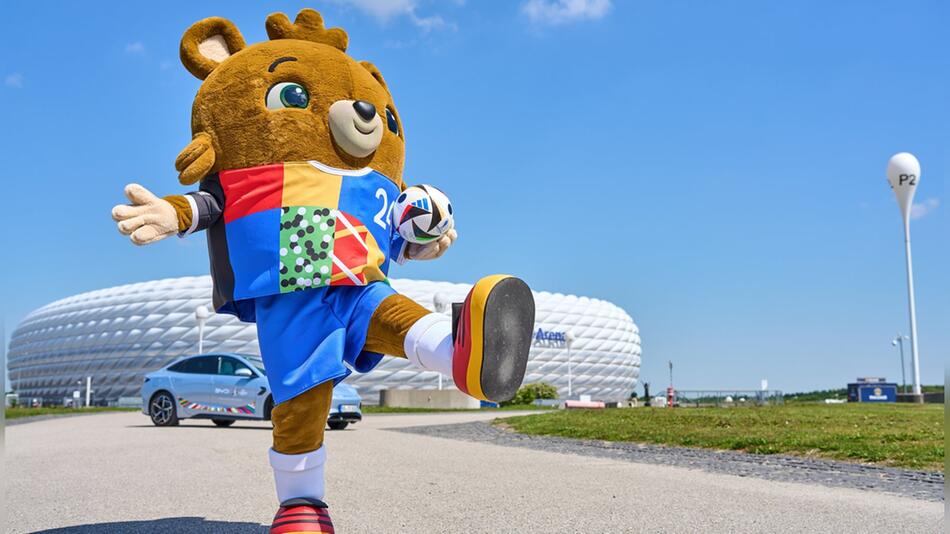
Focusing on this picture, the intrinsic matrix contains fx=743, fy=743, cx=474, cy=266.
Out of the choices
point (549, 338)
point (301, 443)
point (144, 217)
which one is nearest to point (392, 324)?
point (301, 443)

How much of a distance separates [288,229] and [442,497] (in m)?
2.43

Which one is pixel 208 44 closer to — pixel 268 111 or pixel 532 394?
pixel 268 111

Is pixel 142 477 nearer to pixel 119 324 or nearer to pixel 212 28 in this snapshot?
pixel 212 28

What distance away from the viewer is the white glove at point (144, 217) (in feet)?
9.89

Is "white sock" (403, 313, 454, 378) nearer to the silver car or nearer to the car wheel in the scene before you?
the silver car

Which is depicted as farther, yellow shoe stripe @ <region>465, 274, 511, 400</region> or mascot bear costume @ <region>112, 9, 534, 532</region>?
mascot bear costume @ <region>112, 9, 534, 532</region>

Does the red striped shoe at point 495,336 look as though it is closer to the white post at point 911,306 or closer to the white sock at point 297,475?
the white sock at point 297,475

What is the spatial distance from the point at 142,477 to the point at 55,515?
1.70 meters

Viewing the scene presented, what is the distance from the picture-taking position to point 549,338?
5553 cm

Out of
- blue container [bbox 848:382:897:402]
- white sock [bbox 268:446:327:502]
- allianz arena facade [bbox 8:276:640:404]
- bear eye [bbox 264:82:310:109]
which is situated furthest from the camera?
allianz arena facade [bbox 8:276:640:404]

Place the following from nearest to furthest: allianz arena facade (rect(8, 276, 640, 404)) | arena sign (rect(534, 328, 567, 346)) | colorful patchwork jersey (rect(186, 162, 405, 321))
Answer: colorful patchwork jersey (rect(186, 162, 405, 321)) → allianz arena facade (rect(8, 276, 640, 404)) → arena sign (rect(534, 328, 567, 346))

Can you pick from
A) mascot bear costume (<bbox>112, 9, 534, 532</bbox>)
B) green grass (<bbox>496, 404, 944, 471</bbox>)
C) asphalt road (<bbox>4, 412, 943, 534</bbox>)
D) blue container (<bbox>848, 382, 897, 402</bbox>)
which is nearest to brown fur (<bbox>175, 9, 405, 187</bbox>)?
mascot bear costume (<bbox>112, 9, 534, 532</bbox>)

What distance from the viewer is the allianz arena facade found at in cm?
4750

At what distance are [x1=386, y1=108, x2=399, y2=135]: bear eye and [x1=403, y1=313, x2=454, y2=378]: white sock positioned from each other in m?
1.20
